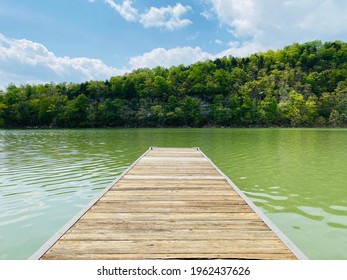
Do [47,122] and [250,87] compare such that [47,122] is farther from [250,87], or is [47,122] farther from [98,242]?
[98,242]

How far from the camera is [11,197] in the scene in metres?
8.97

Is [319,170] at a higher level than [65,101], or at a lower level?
lower

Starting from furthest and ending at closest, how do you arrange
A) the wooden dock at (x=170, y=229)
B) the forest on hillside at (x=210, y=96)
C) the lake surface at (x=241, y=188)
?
the forest on hillside at (x=210, y=96) → the lake surface at (x=241, y=188) → the wooden dock at (x=170, y=229)

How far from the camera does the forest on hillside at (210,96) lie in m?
95.1

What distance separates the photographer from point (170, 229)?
461cm

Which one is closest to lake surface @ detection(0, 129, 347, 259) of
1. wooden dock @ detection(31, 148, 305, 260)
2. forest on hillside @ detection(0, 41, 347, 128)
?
wooden dock @ detection(31, 148, 305, 260)

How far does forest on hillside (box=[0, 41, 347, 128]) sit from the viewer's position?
9512cm

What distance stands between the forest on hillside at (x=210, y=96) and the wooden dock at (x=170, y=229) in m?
89.4

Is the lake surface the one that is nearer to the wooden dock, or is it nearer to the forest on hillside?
the wooden dock

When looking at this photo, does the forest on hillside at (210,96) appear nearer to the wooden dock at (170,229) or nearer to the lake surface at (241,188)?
the lake surface at (241,188)

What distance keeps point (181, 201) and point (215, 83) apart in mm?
111212

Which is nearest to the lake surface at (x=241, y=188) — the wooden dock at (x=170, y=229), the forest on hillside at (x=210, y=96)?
the wooden dock at (x=170, y=229)

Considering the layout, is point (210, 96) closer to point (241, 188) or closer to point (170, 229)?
point (241, 188)

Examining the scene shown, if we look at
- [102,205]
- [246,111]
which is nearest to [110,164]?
[102,205]
